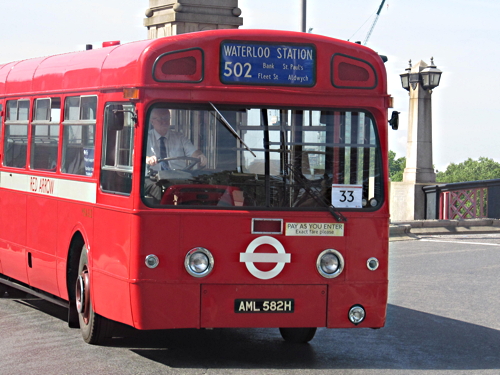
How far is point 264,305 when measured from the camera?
7.78 meters

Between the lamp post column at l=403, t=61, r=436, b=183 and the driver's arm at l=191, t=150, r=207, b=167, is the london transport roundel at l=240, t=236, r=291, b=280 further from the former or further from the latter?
the lamp post column at l=403, t=61, r=436, b=183

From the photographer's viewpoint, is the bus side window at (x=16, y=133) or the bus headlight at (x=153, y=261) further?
the bus side window at (x=16, y=133)

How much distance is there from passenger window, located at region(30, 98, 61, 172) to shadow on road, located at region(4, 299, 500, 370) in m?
1.63

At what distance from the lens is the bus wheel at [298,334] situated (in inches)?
352

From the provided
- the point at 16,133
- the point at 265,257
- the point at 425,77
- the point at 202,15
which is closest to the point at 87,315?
the point at 265,257

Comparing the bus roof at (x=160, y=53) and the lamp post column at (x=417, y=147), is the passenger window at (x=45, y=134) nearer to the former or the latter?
the bus roof at (x=160, y=53)

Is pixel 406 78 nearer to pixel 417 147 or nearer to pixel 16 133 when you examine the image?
pixel 417 147

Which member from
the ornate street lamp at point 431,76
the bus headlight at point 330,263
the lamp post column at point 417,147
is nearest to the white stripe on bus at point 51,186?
the bus headlight at point 330,263

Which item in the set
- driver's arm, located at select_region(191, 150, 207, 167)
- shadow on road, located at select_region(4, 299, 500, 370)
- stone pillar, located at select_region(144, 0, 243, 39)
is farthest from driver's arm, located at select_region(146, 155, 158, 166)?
stone pillar, located at select_region(144, 0, 243, 39)

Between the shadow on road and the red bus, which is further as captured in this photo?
the shadow on road

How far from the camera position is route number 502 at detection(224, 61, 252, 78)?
7.80 metres

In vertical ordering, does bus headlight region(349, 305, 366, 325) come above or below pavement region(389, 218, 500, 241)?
above

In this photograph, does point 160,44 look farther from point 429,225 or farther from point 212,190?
point 429,225

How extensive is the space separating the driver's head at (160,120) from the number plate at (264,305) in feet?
4.79
